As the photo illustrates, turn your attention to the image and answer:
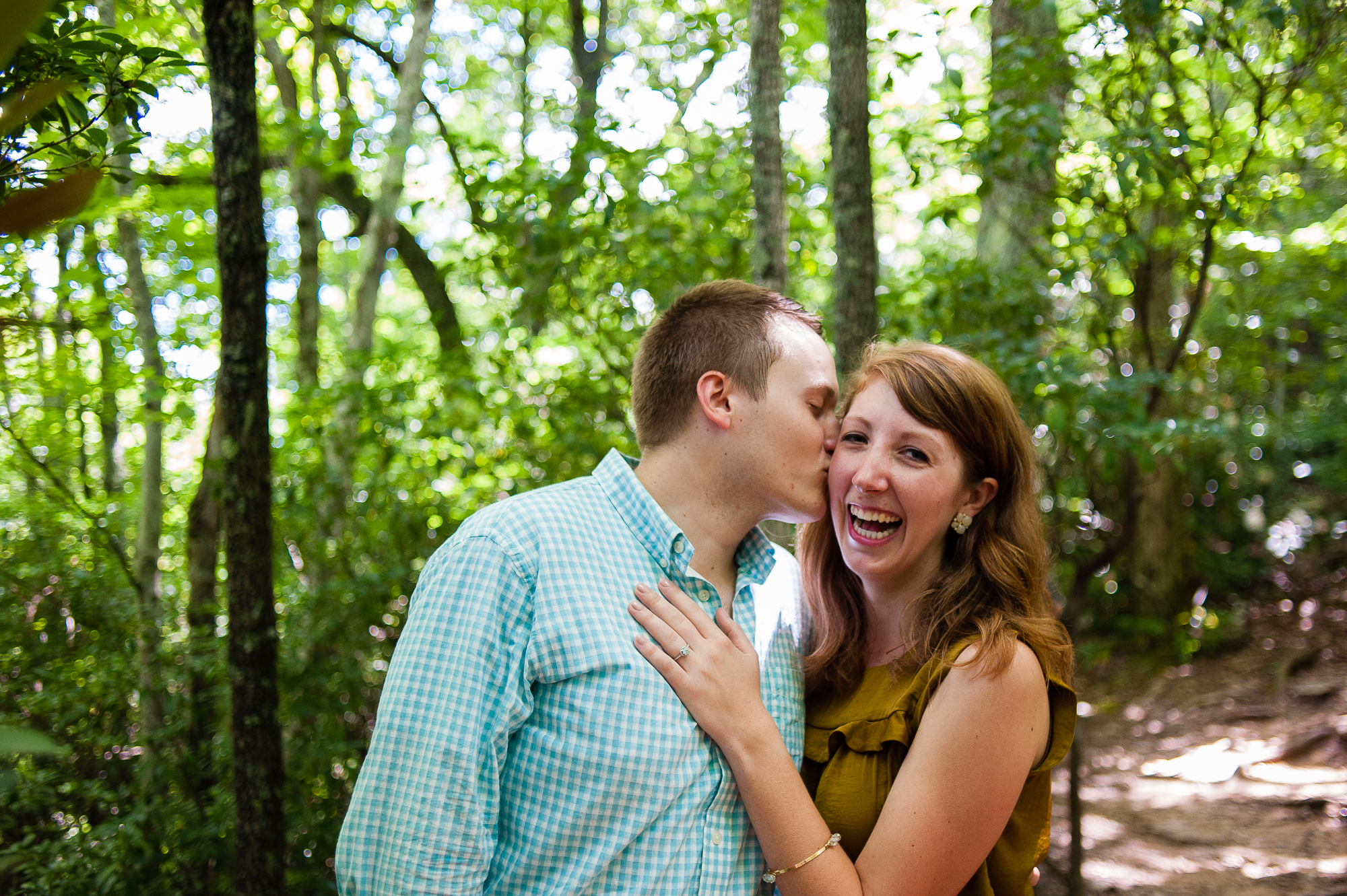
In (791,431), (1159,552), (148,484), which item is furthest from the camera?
(1159,552)

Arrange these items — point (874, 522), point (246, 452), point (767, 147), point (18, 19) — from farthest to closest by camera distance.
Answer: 1. point (767, 147)
2. point (246, 452)
3. point (874, 522)
4. point (18, 19)

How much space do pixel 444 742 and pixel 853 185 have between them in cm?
272

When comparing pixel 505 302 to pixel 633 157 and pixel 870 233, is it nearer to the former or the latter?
pixel 633 157

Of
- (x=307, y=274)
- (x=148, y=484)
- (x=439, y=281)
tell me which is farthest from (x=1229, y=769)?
(x=307, y=274)

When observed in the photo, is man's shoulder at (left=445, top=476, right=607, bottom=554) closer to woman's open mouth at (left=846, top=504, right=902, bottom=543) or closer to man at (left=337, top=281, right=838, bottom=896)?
man at (left=337, top=281, right=838, bottom=896)

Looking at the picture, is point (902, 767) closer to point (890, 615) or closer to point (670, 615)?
point (890, 615)

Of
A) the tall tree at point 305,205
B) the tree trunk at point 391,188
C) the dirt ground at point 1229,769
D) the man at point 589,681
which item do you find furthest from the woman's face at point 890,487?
the tall tree at point 305,205

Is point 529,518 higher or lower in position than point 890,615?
higher

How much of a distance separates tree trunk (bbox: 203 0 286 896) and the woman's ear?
6.86 ft

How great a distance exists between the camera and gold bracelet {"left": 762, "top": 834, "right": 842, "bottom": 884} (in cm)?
186

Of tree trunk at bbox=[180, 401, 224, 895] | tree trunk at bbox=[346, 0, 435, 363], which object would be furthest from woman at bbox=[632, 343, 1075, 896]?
tree trunk at bbox=[346, 0, 435, 363]

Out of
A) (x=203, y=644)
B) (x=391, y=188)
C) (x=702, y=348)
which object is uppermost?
(x=391, y=188)

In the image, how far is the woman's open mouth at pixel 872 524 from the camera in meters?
2.32

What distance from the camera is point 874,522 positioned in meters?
2.34
